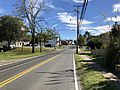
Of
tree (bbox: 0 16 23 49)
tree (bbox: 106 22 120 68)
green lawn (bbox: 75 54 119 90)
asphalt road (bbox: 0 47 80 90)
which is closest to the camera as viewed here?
green lawn (bbox: 75 54 119 90)

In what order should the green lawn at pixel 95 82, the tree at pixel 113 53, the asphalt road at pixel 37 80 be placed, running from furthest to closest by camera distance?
the tree at pixel 113 53
the asphalt road at pixel 37 80
the green lawn at pixel 95 82

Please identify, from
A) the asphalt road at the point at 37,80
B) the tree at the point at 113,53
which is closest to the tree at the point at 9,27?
the tree at the point at 113,53

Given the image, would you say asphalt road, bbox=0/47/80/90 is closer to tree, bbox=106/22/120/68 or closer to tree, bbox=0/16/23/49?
tree, bbox=106/22/120/68

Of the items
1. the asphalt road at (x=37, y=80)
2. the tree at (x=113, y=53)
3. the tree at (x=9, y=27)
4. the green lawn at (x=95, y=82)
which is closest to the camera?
the green lawn at (x=95, y=82)

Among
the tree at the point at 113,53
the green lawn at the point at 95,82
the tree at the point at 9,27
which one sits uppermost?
the tree at the point at 9,27

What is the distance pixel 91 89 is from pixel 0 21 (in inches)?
3739

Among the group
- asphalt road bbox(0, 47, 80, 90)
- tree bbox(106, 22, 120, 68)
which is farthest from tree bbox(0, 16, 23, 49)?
asphalt road bbox(0, 47, 80, 90)

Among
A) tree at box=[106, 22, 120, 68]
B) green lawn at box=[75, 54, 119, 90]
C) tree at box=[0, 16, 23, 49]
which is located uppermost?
tree at box=[0, 16, 23, 49]

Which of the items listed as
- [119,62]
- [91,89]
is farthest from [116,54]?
[91,89]

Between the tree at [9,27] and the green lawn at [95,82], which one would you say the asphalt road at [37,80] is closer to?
the green lawn at [95,82]

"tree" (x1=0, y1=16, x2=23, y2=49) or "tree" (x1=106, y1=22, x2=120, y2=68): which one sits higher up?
"tree" (x1=0, y1=16, x2=23, y2=49)

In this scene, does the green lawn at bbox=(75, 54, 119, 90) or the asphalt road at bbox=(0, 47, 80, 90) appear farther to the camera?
the asphalt road at bbox=(0, 47, 80, 90)

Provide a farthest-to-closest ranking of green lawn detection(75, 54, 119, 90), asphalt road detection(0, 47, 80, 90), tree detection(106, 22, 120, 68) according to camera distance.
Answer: tree detection(106, 22, 120, 68), asphalt road detection(0, 47, 80, 90), green lawn detection(75, 54, 119, 90)

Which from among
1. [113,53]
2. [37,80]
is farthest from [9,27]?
[37,80]
